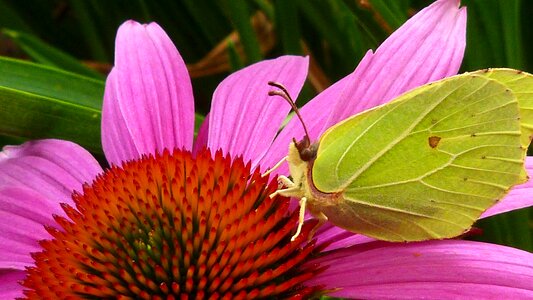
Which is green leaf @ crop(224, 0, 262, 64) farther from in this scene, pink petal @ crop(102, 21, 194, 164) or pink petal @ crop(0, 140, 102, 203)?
pink petal @ crop(0, 140, 102, 203)

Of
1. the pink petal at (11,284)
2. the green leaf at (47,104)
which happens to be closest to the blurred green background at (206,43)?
the green leaf at (47,104)

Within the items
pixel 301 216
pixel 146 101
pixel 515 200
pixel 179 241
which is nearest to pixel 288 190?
pixel 301 216

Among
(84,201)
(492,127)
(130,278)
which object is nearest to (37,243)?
(84,201)

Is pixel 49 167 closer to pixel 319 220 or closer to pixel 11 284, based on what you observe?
pixel 11 284

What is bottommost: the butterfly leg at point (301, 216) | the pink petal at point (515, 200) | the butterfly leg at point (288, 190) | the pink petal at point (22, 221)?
the pink petal at point (515, 200)

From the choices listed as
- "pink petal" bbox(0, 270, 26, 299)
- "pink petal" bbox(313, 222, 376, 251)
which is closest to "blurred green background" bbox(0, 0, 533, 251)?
"pink petal" bbox(0, 270, 26, 299)

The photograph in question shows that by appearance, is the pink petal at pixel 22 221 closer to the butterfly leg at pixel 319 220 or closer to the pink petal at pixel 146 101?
the pink petal at pixel 146 101
